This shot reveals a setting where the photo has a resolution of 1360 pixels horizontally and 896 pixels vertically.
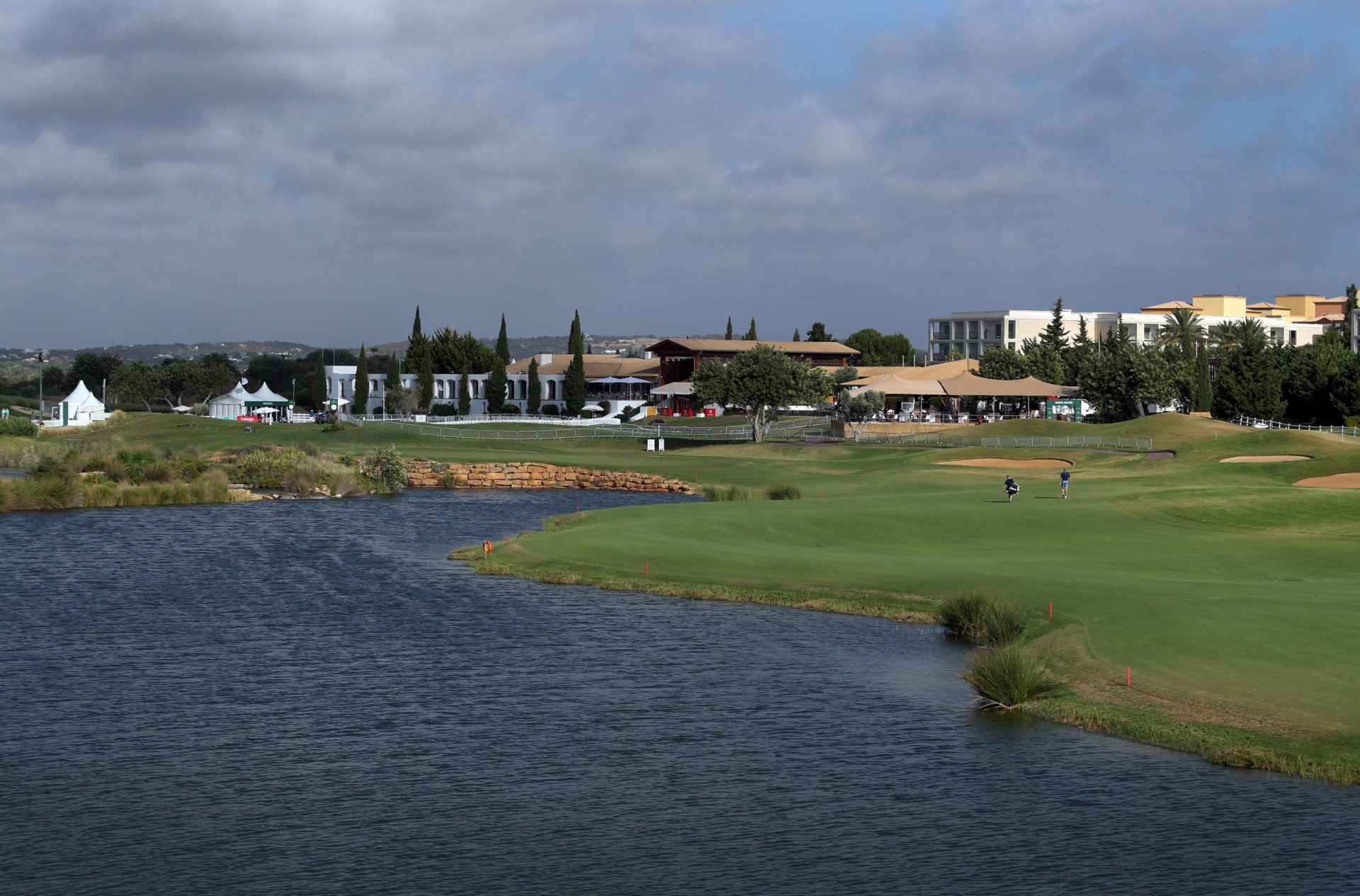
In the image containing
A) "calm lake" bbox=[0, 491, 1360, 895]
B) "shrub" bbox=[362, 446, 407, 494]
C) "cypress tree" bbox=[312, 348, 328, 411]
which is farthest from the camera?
"cypress tree" bbox=[312, 348, 328, 411]

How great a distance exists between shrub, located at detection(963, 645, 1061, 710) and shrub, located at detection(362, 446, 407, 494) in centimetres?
5996

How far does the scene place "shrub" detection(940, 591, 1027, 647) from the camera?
33812 mm

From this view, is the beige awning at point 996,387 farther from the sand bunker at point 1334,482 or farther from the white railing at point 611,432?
the sand bunker at point 1334,482

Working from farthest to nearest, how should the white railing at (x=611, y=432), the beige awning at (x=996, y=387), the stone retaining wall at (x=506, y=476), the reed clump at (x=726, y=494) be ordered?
the beige awning at (x=996, y=387), the white railing at (x=611, y=432), the stone retaining wall at (x=506, y=476), the reed clump at (x=726, y=494)

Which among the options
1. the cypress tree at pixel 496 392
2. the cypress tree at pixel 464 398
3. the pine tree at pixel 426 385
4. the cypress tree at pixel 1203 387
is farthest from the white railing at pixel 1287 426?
the pine tree at pixel 426 385

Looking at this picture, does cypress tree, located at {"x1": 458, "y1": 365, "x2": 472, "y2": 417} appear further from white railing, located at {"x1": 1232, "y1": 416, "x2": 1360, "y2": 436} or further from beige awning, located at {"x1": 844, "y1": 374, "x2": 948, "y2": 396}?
white railing, located at {"x1": 1232, "y1": 416, "x2": 1360, "y2": 436}

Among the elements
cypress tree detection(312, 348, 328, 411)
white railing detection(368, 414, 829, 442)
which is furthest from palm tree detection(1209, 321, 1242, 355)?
cypress tree detection(312, 348, 328, 411)

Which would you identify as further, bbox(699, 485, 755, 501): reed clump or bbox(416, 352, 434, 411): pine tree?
bbox(416, 352, 434, 411): pine tree

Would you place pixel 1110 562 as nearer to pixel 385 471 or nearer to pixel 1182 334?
pixel 385 471

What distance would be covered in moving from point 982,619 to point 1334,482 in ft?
127

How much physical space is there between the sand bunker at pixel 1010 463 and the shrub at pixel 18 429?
74.9 meters

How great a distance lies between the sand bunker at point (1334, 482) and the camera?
64.2 metres

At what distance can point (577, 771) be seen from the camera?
24.2m

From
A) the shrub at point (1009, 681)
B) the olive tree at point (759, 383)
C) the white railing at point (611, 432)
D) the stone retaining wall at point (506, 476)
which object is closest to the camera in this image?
the shrub at point (1009, 681)
